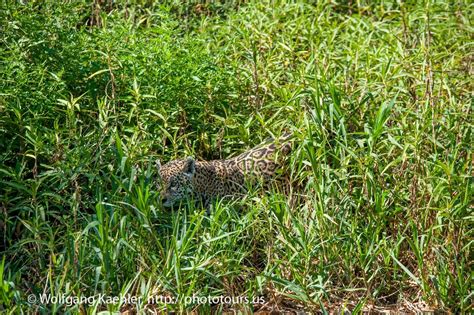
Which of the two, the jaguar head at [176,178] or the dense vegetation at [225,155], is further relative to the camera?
the jaguar head at [176,178]

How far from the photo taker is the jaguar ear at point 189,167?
8055 millimetres

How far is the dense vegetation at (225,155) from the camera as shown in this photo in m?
7.01

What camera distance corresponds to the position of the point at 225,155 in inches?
346

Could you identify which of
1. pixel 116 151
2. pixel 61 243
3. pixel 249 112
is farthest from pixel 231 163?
pixel 61 243

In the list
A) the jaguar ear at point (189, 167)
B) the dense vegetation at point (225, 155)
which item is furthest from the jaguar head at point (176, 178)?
the dense vegetation at point (225, 155)

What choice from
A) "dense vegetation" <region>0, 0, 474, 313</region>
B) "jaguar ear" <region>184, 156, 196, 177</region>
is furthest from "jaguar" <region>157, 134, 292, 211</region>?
"dense vegetation" <region>0, 0, 474, 313</region>

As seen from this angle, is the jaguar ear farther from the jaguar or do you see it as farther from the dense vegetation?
the dense vegetation

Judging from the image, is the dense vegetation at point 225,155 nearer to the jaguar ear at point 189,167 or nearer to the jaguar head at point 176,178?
the jaguar head at point 176,178

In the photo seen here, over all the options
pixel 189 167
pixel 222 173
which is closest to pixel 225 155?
pixel 222 173

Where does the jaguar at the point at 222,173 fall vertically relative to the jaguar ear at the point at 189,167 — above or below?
below

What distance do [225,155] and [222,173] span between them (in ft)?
1.46

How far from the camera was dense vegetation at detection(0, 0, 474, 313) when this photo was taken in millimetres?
7012

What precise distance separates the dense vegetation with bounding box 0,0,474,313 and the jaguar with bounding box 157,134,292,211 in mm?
149

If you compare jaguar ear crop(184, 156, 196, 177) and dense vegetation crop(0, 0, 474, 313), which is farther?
jaguar ear crop(184, 156, 196, 177)
